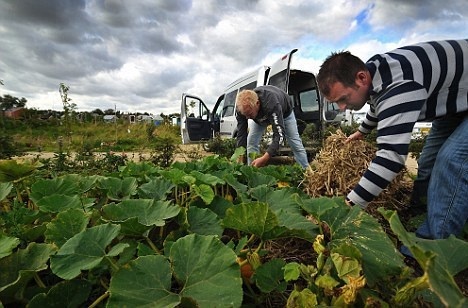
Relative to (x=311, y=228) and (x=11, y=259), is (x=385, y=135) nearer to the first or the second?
(x=311, y=228)

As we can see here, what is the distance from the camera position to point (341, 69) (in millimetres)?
1755

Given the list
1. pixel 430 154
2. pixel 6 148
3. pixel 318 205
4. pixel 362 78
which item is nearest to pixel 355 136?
pixel 362 78

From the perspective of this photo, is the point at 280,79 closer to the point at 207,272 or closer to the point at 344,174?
the point at 344,174

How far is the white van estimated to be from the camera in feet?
21.9

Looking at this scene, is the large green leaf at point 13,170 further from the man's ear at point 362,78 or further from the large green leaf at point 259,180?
the man's ear at point 362,78

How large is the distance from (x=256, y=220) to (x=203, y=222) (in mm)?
352

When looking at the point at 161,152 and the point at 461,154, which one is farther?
the point at 161,152

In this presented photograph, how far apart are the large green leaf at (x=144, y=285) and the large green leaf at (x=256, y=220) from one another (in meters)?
0.25

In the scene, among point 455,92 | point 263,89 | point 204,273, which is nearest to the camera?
point 204,273

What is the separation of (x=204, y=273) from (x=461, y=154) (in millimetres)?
1426

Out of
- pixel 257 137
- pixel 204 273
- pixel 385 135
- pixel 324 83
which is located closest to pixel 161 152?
pixel 257 137

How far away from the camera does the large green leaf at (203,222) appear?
4.01 feet

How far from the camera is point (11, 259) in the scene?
97 cm

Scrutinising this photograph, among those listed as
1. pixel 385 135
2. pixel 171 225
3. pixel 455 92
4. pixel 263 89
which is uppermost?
pixel 263 89
